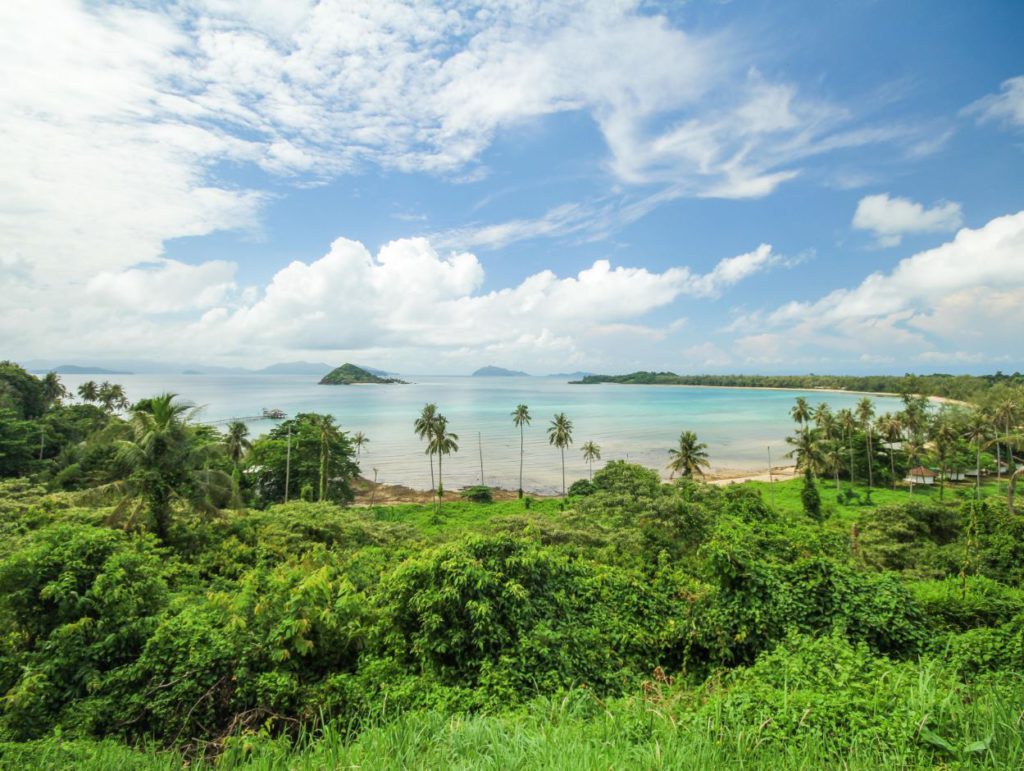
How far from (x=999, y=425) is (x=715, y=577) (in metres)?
73.1

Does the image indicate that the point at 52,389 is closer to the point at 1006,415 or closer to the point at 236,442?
the point at 236,442

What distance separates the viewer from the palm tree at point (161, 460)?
14.3m

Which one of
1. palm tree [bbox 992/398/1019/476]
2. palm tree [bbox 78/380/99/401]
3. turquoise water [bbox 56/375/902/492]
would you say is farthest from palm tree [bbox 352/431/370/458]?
palm tree [bbox 992/398/1019/476]

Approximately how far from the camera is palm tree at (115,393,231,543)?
1434 centimetres

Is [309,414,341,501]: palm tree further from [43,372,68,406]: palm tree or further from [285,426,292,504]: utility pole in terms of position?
[43,372,68,406]: palm tree

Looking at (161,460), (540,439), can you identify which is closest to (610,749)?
(161,460)

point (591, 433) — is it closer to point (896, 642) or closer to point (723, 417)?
point (723, 417)

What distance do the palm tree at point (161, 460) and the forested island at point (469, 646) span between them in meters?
0.07

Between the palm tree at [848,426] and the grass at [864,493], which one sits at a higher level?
the palm tree at [848,426]

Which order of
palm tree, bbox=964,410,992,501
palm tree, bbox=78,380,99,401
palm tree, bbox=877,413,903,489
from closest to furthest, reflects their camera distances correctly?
palm tree, bbox=964,410,992,501 < palm tree, bbox=877,413,903,489 < palm tree, bbox=78,380,99,401

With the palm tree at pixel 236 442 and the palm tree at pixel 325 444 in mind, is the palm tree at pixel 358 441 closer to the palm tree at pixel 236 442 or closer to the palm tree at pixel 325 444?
the palm tree at pixel 325 444

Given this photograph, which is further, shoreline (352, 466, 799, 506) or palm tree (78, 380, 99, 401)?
palm tree (78, 380, 99, 401)

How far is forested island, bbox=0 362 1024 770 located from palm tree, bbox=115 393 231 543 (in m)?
0.07

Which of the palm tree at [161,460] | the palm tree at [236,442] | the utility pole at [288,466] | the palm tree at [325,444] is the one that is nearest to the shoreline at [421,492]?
the palm tree at [325,444]
